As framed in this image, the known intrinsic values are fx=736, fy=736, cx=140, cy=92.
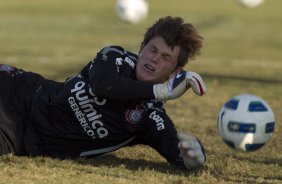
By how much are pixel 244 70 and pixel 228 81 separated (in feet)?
8.29

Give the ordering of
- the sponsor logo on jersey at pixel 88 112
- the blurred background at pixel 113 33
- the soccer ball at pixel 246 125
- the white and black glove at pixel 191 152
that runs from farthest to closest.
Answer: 1. the blurred background at pixel 113 33
2. the sponsor logo on jersey at pixel 88 112
3. the white and black glove at pixel 191 152
4. the soccer ball at pixel 246 125

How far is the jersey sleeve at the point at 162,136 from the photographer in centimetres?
743

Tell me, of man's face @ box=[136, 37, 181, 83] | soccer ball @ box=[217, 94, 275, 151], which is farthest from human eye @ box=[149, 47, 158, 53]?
soccer ball @ box=[217, 94, 275, 151]

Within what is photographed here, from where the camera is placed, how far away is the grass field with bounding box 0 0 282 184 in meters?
7.16

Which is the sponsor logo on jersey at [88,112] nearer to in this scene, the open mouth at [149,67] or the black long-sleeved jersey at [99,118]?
the black long-sleeved jersey at [99,118]

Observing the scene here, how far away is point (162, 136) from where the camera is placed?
7.51 meters

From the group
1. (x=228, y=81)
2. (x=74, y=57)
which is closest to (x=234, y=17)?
(x=74, y=57)

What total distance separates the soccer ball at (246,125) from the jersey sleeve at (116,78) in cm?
77

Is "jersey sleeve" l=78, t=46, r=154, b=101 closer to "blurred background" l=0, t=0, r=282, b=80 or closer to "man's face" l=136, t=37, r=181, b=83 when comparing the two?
"man's face" l=136, t=37, r=181, b=83

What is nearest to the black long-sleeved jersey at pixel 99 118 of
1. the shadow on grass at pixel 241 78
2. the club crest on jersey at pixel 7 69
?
the club crest on jersey at pixel 7 69

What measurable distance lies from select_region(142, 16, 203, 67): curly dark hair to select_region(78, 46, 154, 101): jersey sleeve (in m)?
0.35

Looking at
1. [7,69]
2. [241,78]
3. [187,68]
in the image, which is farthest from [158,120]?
[187,68]

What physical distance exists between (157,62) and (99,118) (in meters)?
0.84

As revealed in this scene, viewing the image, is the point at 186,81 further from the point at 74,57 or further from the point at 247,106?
the point at 74,57
